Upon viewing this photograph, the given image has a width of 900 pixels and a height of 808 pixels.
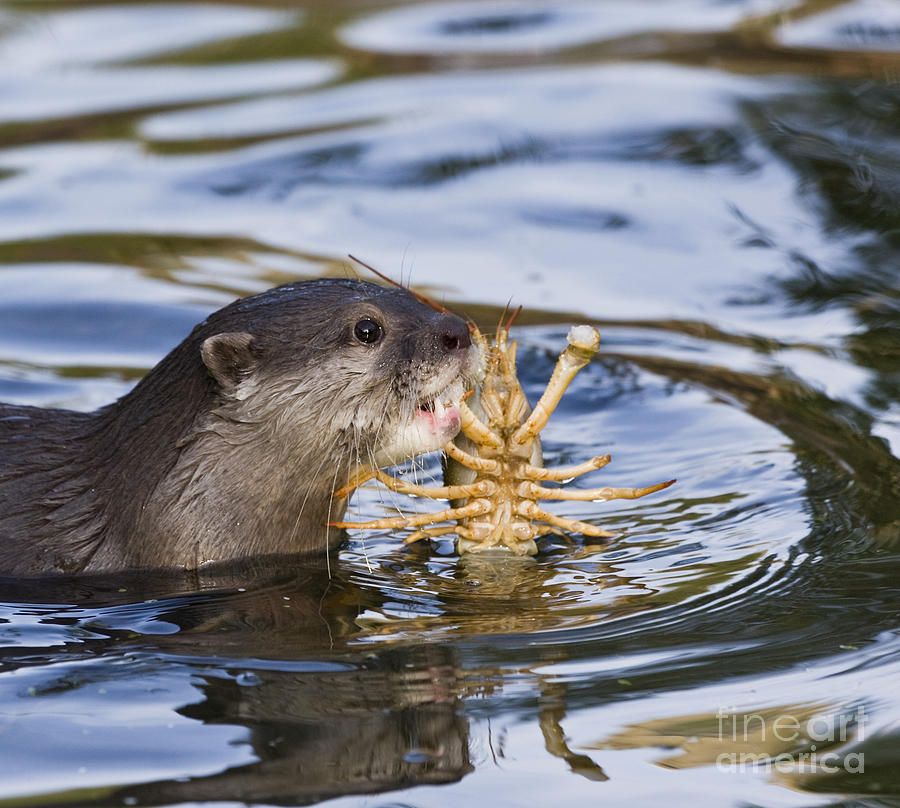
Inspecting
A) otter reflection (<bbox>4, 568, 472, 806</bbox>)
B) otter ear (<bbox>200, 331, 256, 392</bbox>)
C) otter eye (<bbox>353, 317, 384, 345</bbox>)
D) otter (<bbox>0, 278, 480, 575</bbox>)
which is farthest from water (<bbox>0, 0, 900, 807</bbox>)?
otter eye (<bbox>353, 317, 384, 345</bbox>)

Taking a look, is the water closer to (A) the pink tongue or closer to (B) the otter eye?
(A) the pink tongue

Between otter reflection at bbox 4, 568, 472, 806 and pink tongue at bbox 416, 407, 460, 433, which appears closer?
otter reflection at bbox 4, 568, 472, 806

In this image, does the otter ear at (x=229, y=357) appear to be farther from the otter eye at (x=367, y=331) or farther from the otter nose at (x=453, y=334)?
the otter nose at (x=453, y=334)

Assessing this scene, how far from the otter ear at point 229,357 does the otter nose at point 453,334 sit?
0.46 meters

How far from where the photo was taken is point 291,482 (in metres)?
4.00

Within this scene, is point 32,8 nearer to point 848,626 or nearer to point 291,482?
point 291,482

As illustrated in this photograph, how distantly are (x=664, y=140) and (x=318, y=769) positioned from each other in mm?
5994

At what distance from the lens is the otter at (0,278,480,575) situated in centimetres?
392

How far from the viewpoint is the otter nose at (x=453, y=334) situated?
12.8 feet

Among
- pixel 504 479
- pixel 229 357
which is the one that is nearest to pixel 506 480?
pixel 504 479

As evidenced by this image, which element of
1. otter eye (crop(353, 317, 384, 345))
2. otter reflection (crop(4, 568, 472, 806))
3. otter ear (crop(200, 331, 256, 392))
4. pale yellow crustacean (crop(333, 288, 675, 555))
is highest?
otter eye (crop(353, 317, 384, 345))

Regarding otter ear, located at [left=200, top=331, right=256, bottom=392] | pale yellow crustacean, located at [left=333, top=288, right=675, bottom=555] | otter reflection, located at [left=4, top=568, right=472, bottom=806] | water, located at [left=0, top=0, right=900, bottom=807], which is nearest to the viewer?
otter reflection, located at [left=4, top=568, right=472, bottom=806]

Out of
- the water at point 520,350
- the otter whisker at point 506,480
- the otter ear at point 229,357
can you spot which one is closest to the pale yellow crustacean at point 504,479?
the otter whisker at point 506,480

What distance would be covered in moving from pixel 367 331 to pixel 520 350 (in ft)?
7.05
